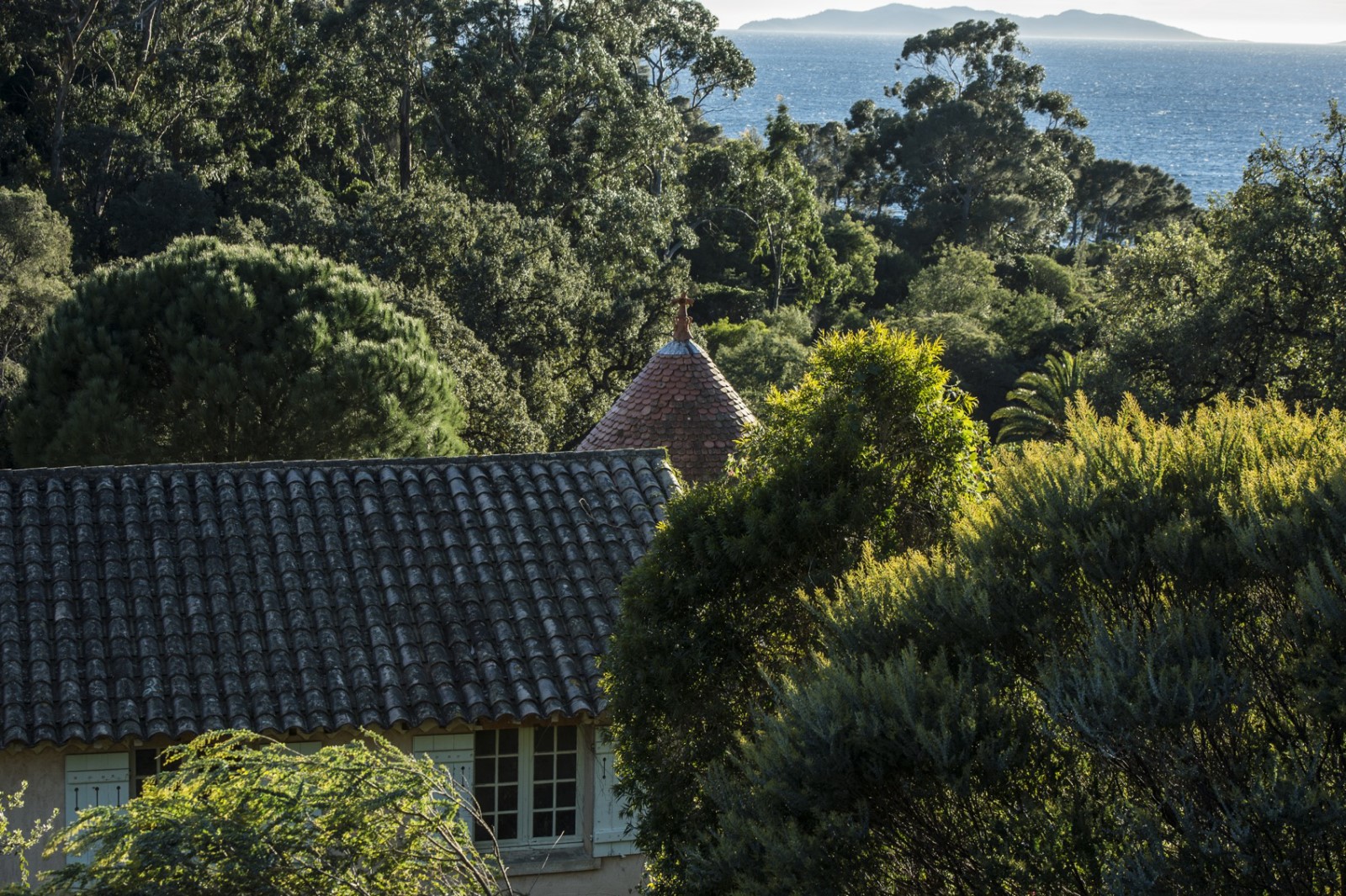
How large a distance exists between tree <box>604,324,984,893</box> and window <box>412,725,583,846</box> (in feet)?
6.23

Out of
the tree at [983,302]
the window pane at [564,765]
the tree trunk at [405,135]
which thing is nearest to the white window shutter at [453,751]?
the window pane at [564,765]

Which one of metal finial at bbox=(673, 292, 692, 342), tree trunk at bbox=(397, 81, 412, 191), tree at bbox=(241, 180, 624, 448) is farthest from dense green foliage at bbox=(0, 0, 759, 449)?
metal finial at bbox=(673, 292, 692, 342)

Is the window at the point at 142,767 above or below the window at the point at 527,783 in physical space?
above

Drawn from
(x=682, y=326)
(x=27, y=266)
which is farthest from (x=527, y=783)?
(x=27, y=266)

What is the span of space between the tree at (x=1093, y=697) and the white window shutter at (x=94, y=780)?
201 inches

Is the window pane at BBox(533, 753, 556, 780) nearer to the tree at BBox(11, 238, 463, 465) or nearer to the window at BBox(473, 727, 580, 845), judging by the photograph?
the window at BBox(473, 727, 580, 845)

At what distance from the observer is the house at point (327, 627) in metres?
10.1

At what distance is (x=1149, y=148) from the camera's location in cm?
16788

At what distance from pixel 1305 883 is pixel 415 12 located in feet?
126

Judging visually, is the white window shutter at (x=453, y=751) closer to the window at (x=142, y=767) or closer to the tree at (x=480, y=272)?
the window at (x=142, y=767)

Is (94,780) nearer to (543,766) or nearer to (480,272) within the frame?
(543,766)

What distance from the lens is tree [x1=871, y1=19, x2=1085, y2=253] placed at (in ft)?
205

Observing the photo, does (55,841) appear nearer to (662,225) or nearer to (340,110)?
(662,225)

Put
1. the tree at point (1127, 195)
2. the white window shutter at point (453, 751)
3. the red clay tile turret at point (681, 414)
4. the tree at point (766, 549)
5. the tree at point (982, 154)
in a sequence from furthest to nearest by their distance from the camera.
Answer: the tree at point (1127, 195)
the tree at point (982, 154)
the red clay tile turret at point (681, 414)
the white window shutter at point (453, 751)
the tree at point (766, 549)
